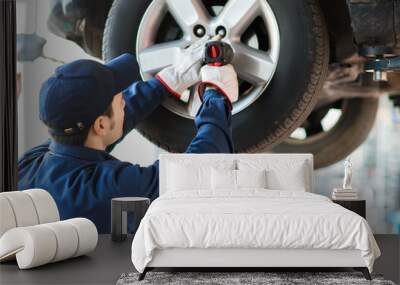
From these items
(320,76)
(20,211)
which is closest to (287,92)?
(320,76)

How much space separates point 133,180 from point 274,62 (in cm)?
137

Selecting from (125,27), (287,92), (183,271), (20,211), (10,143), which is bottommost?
(183,271)

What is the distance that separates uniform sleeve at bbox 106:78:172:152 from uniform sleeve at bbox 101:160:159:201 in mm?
190

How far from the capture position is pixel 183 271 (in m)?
3.91

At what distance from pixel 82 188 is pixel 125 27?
1.24 m

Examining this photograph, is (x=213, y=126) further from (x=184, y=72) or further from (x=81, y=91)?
(x=81, y=91)

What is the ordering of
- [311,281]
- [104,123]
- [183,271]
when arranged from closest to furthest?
1. [311,281]
2. [183,271]
3. [104,123]

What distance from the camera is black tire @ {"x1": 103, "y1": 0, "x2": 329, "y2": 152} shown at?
16.0 feet

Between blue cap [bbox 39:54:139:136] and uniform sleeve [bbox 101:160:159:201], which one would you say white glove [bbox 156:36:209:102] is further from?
uniform sleeve [bbox 101:160:159:201]

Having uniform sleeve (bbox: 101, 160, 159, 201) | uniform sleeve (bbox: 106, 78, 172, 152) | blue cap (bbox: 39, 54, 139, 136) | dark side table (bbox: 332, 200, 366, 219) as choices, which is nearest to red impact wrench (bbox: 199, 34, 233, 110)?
uniform sleeve (bbox: 106, 78, 172, 152)

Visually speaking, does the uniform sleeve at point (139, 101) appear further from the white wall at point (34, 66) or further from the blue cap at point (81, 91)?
the white wall at point (34, 66)

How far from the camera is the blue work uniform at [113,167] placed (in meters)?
5.07

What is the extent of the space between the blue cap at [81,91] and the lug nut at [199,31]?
1.77 feet

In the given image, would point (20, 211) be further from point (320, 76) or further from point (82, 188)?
point (320, 76)
